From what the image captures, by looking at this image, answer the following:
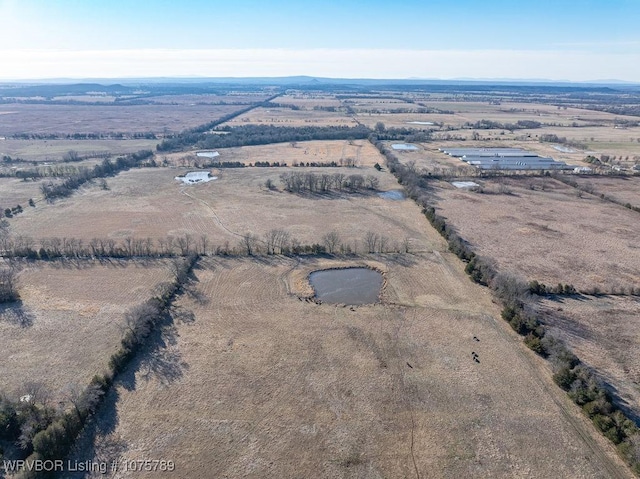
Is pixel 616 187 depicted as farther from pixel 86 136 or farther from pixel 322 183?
pixel 86 136

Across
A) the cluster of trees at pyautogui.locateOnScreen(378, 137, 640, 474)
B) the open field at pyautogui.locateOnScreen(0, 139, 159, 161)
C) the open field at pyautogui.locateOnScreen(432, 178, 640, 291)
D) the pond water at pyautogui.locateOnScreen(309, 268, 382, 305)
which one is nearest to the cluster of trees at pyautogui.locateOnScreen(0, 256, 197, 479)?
the pond water at pyautogui.locateOnScreen(309, 268, 382, 305)

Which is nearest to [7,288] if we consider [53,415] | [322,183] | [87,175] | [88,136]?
[53,415]

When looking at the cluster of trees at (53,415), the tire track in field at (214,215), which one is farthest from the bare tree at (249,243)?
the cluster of trees at (53,415)

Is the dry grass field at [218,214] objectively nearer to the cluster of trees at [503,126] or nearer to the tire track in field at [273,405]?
the tire track in field at [273,405]

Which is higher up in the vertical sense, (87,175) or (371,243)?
(87,175)

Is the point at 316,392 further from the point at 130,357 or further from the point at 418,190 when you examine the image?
the point at 418,190

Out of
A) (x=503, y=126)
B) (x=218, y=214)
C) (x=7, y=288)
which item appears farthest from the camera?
→ (x=503, y=126)

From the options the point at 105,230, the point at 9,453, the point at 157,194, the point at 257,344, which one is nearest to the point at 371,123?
the point at 157,194
